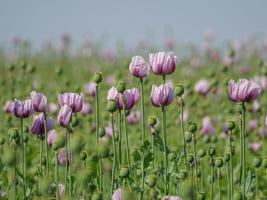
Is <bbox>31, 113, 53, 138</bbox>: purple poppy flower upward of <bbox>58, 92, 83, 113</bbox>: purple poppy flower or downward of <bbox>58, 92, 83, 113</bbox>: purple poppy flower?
downward

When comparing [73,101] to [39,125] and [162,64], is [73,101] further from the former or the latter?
[162,64]

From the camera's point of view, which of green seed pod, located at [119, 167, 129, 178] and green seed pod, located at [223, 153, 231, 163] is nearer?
green seed pod, located at [119, 167, 129, 178]

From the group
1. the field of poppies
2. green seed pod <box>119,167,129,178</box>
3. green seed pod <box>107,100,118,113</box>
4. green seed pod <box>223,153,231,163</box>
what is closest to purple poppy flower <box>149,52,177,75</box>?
the field of poppies

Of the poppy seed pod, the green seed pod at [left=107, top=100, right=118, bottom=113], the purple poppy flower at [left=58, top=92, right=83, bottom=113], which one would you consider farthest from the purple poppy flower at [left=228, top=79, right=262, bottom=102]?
the poppy seed pod

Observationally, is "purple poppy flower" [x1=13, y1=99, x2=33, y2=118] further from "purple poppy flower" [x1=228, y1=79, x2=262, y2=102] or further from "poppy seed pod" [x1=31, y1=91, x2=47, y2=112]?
"purple poppy flower" [x1=228, y1=79, x2=262, y2=102]

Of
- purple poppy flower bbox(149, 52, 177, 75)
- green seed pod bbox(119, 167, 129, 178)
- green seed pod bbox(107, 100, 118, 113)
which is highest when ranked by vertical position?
purple poppy flower bbox(149, 52, 177, 75)

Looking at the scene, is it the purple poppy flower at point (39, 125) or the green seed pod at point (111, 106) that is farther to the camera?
the purple poppy flower at point (39, 125)

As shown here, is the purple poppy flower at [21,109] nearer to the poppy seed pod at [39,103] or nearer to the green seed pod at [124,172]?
the poppy seed pod at [39,103]

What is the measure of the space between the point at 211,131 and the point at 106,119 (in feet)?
2.53

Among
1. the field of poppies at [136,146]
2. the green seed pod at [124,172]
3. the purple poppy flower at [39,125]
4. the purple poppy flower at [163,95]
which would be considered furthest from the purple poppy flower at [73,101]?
the green seed pod at [124,172]

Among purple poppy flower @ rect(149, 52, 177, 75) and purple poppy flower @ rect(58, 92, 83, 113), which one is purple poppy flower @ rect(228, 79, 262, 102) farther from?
purple poppy flower @ rect(58, 92, 83, 113)

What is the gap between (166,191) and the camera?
2.46 m

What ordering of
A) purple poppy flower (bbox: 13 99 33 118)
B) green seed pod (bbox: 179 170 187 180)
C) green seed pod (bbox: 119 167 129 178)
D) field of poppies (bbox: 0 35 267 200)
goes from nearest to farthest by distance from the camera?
green seed pod (bbox: 119 167 129 178), field of poppies (bbox: 0 35 267 200), green seed pod (bbox: 179 170 187 180), purple poppy flower (bbox: 13 99 33 118)

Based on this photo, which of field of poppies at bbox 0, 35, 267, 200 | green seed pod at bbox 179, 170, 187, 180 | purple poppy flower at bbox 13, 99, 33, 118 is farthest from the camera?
purple poppy flower at bbox 13, 99, 33, 118
